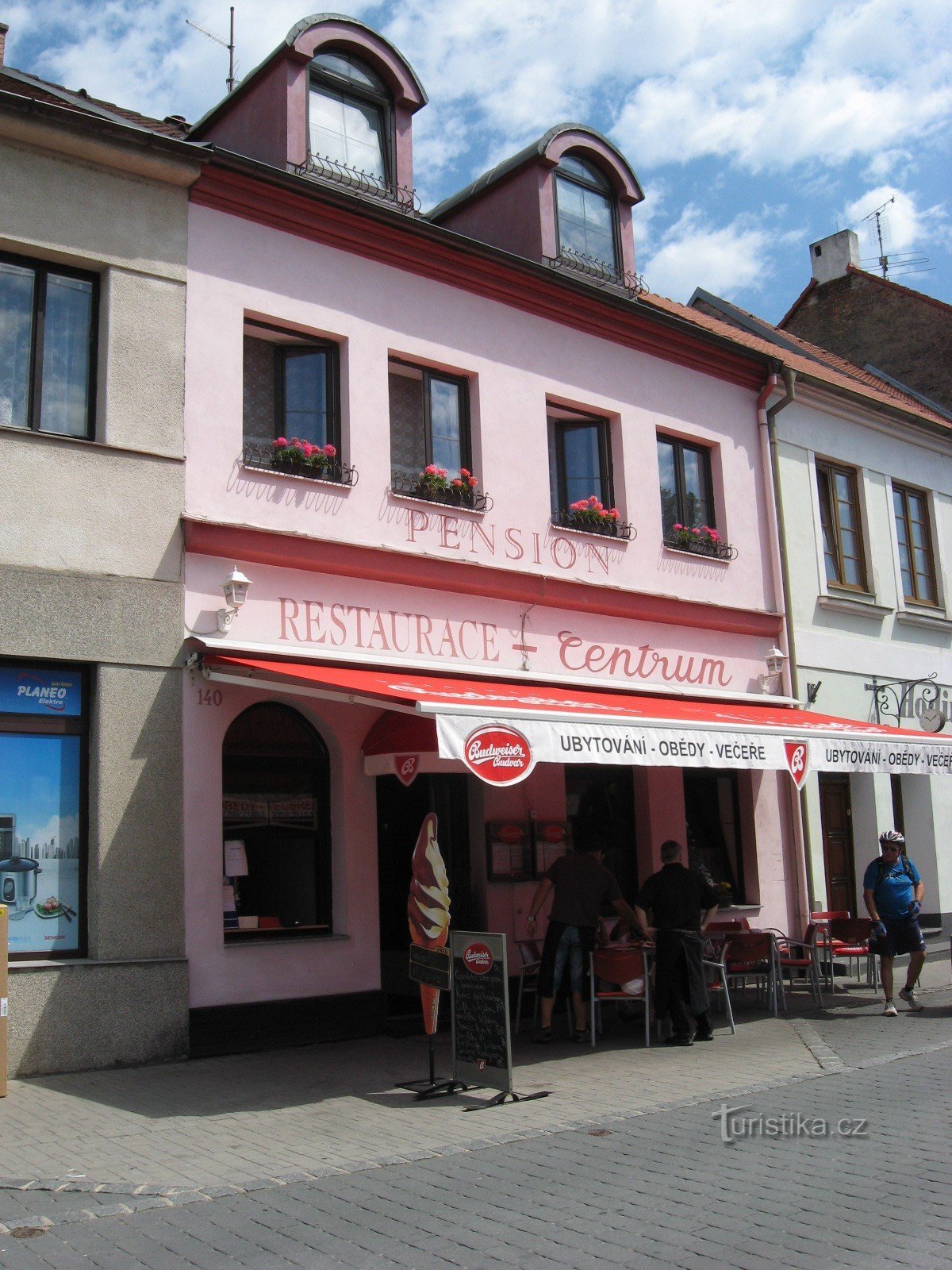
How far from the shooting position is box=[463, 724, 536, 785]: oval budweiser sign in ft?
25.8

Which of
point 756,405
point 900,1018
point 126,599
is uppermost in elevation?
point 756,405

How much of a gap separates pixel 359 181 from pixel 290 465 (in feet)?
11.0

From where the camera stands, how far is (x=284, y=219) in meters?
10.7

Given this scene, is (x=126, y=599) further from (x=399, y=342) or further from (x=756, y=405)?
(x=756, y=405)

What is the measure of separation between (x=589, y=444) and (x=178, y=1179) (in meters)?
9.45

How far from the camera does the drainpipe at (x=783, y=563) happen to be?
14562 millimetres

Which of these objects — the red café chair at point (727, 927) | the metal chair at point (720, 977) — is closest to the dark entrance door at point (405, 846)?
the metal chair at point (720, 977)

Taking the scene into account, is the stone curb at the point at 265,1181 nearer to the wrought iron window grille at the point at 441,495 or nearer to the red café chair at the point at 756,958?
the red café chair at the point at 756,958

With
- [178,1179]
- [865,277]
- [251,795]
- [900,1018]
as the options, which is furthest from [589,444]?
[865,277]

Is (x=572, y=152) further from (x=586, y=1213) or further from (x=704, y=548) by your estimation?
(x=586, y=1213)

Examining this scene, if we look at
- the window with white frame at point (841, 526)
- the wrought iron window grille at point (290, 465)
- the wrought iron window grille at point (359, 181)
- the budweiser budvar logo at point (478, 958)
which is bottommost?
the budweiser budvar logo at point (478, 958)

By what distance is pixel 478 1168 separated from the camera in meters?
6.09
